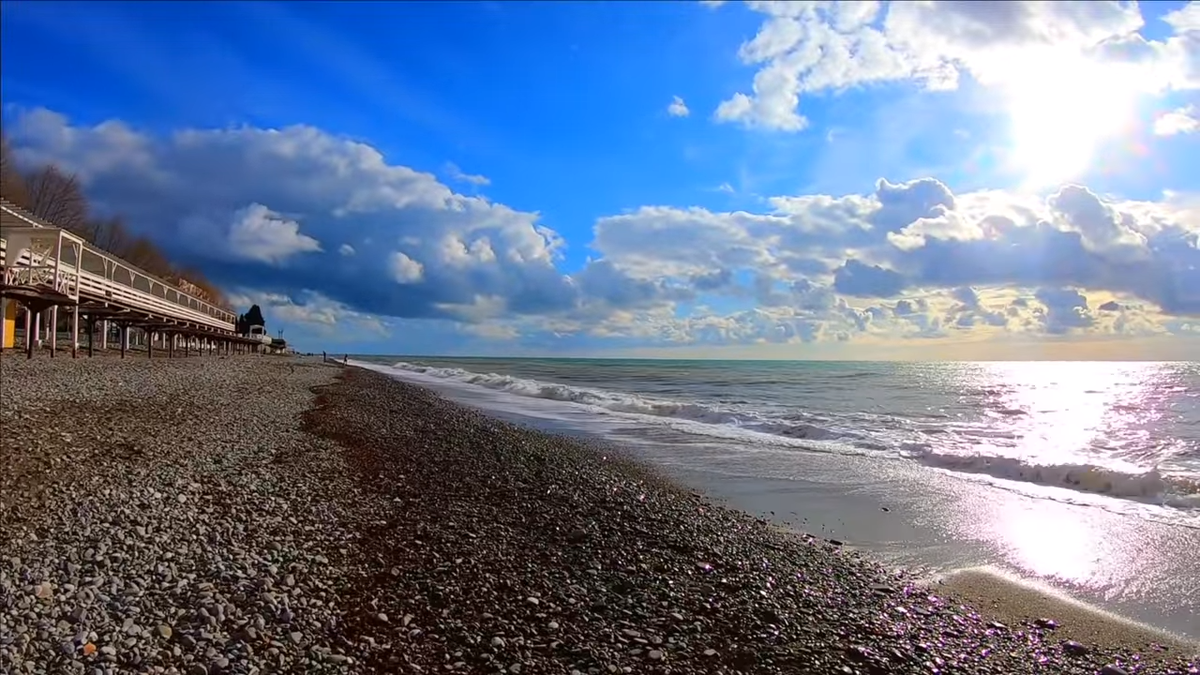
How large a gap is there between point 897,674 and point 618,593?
2.10 metres

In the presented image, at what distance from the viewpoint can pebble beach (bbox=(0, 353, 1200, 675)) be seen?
436 cm

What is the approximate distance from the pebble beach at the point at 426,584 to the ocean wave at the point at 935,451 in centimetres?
700

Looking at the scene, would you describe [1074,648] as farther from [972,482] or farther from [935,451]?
[935,451]

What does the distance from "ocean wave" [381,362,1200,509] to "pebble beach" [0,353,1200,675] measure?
23.0 ft

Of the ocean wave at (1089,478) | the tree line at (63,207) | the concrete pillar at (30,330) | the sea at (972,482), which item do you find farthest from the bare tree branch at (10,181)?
the ocean wave at (1089,478)

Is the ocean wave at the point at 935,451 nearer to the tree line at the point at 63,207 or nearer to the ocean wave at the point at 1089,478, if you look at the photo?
the ocean wave at the point at 1089,478

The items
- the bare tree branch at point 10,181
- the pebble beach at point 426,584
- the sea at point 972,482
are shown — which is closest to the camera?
the pebble beach at point 426,584

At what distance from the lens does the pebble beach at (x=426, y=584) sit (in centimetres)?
436

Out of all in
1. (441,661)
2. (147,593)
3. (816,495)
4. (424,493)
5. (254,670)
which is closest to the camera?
(254,670)

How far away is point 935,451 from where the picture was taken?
48.6ft

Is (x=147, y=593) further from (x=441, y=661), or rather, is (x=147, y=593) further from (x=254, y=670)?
(x=441, y=661)

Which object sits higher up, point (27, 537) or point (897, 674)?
point (27, 537)

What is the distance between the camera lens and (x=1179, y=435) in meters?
18.5

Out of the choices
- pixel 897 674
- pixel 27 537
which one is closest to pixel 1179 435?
pixel 897 674
